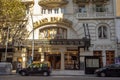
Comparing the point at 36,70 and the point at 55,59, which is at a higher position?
the point at 55,59

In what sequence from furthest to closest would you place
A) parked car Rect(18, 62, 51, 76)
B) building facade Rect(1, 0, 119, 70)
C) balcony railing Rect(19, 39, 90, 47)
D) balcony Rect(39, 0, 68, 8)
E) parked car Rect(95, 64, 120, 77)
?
balcony Rect(39, 0, 68, 8), building facade Rect(1, 0, 119, 70), balcony railing Rect(19, 39, 90, 47), parked car Rect(18, 62, 51, 76), parked car Rect(95, 64, 120, 77)

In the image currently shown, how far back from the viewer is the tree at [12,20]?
3297cm

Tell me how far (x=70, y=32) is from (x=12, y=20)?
9.32 meters

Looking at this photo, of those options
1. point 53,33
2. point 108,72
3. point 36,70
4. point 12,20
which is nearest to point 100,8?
point 53,33

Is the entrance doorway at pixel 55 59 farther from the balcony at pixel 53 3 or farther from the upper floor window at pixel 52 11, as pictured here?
the balcony at pixel 53 3

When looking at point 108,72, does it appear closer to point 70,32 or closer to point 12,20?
point 70,32

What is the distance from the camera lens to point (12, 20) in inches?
1348

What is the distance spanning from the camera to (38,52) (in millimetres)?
38375

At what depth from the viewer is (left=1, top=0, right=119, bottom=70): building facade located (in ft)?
122

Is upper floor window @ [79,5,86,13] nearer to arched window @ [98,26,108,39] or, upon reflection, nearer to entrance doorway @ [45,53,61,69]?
arched window @ [98,26,108,39]

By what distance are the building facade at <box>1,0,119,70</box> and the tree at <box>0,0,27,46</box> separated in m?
1.35

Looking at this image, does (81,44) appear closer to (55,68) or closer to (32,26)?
(55,68)

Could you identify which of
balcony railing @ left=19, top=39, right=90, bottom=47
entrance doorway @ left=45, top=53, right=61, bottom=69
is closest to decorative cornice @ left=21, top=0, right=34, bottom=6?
balcony railing @ left=19, top=39, right=90, bottom=47

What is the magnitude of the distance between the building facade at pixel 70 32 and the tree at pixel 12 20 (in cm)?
135
